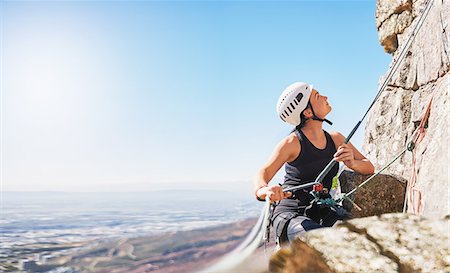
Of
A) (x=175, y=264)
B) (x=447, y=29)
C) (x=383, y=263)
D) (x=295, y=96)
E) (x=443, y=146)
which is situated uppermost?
(x=447, y=29)

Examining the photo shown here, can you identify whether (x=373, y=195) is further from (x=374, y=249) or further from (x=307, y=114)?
(x=374, y=249)

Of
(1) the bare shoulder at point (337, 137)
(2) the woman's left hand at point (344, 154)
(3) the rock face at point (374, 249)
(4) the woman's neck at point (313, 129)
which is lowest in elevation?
(3) the rock face at point (374, 249)

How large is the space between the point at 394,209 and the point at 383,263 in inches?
164

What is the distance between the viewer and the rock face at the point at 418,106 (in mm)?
5801

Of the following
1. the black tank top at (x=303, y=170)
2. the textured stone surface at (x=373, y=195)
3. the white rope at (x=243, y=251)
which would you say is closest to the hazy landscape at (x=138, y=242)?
the white rope at (x=243, y=251)

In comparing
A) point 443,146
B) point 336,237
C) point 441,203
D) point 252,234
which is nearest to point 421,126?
point 443,146

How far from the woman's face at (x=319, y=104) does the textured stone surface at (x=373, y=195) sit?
134cm

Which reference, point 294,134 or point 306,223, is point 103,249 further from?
point 294,134

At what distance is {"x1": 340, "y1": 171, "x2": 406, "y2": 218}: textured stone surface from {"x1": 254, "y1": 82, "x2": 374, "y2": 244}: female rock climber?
1.26 ft

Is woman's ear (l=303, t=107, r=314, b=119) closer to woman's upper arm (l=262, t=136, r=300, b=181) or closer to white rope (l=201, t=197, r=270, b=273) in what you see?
woman's upper arm (l=262, t=136, r=300, b=181)

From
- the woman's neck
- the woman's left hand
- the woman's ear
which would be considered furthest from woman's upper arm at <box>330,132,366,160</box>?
the woman's ear

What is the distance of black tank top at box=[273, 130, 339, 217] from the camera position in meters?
6.69

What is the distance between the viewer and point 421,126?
22.7 ft

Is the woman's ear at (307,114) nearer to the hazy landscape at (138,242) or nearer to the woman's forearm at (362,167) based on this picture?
the woman's forearm at (362,167)
